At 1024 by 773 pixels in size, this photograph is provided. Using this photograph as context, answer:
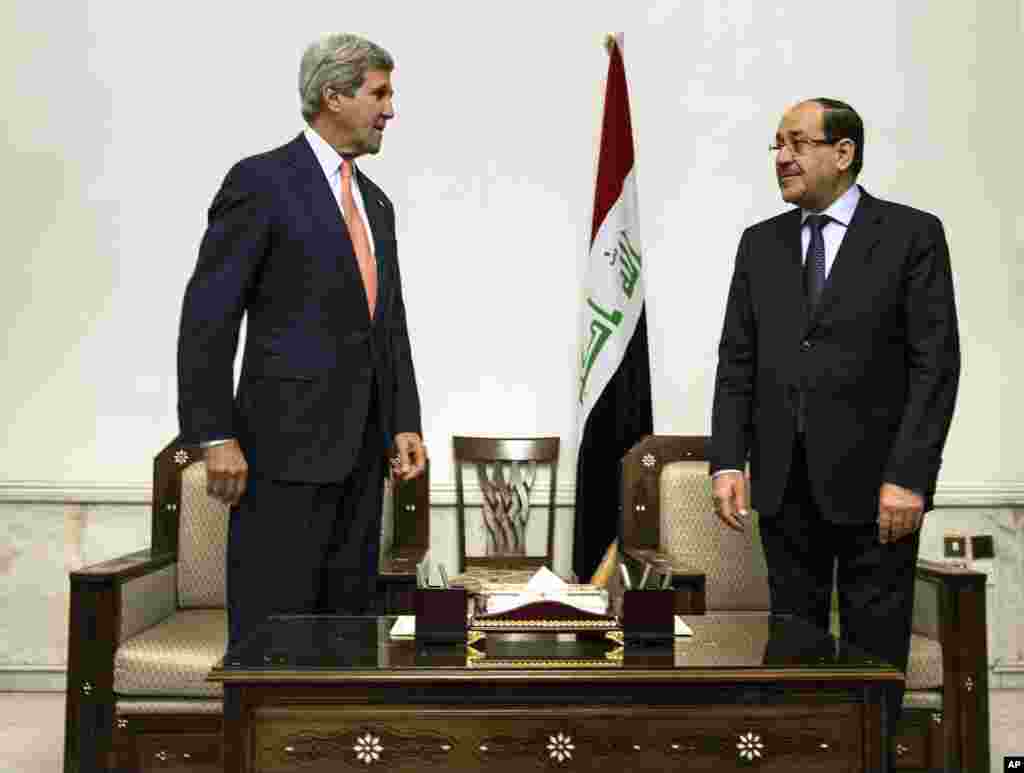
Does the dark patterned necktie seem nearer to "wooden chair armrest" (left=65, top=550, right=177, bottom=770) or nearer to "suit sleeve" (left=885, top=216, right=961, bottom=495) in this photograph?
"suit sleeve" (left=885, top=216, right=961, bottom=495)

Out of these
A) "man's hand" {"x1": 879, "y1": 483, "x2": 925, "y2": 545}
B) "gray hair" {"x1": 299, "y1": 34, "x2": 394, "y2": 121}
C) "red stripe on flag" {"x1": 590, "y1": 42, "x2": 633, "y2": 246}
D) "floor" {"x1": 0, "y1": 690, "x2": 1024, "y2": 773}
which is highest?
"red stripe on flag" {"x1": 590, "y1": 42, "x2": 633, "y2": 246}

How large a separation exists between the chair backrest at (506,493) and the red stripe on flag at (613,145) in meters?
0.74

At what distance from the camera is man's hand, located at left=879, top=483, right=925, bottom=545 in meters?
2.47

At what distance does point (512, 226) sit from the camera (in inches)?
176

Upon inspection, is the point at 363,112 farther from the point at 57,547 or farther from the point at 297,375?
the point at 57,547

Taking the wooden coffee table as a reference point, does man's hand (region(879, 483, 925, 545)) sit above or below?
above

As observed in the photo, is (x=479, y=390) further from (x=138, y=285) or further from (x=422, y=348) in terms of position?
(x=138, y=285)

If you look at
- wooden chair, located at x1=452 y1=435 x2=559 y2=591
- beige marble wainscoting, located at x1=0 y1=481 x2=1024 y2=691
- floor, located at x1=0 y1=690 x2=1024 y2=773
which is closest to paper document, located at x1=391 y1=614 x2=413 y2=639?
floor, located at x1=0 y1=690 x2=1024 y2=773

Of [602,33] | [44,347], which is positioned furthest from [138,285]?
[602,33]

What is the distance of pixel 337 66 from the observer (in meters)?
2.62

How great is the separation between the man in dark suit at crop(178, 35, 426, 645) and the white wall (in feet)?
6.00

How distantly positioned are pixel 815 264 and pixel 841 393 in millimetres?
289

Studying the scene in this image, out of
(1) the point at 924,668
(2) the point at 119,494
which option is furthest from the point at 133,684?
(1) the point at 924,668

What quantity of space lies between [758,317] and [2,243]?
290cm
